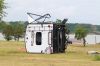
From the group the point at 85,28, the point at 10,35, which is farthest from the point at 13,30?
the point at 85,28

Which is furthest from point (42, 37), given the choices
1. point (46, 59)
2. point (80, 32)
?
point (80, 32)

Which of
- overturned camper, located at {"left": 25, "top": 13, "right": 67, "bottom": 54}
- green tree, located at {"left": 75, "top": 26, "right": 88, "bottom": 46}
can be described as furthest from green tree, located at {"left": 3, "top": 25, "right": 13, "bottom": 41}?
overturned camper, located at {"left": 25, "top": 13, "right": 67, "bottom": 54}

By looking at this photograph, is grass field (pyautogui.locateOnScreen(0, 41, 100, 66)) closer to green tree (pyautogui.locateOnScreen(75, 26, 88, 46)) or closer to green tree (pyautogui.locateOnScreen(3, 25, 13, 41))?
green tree (pyautogui.locateOnScreen(75, 26, 88, 46))

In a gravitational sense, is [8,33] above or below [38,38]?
above

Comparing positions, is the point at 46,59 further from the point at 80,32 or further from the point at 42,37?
the point at 80,32

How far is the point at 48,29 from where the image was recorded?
36.6 m

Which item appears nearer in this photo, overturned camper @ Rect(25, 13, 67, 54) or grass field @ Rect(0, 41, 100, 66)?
grass field @ Rect(0, 41, 100, 66)

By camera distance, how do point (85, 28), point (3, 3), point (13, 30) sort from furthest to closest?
point (13, 30), point (85, 28), point (3, 3)

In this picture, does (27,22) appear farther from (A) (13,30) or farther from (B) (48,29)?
(A) (13,30)

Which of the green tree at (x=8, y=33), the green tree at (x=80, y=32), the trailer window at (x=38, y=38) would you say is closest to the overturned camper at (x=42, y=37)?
the trailer window at (x=38, y=38)

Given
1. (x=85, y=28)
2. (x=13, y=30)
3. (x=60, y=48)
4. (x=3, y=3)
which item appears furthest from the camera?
(x=13, y=30)

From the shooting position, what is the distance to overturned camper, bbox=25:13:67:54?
36625 mm

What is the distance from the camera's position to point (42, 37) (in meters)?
36.6

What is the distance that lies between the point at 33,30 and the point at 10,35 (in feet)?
155
